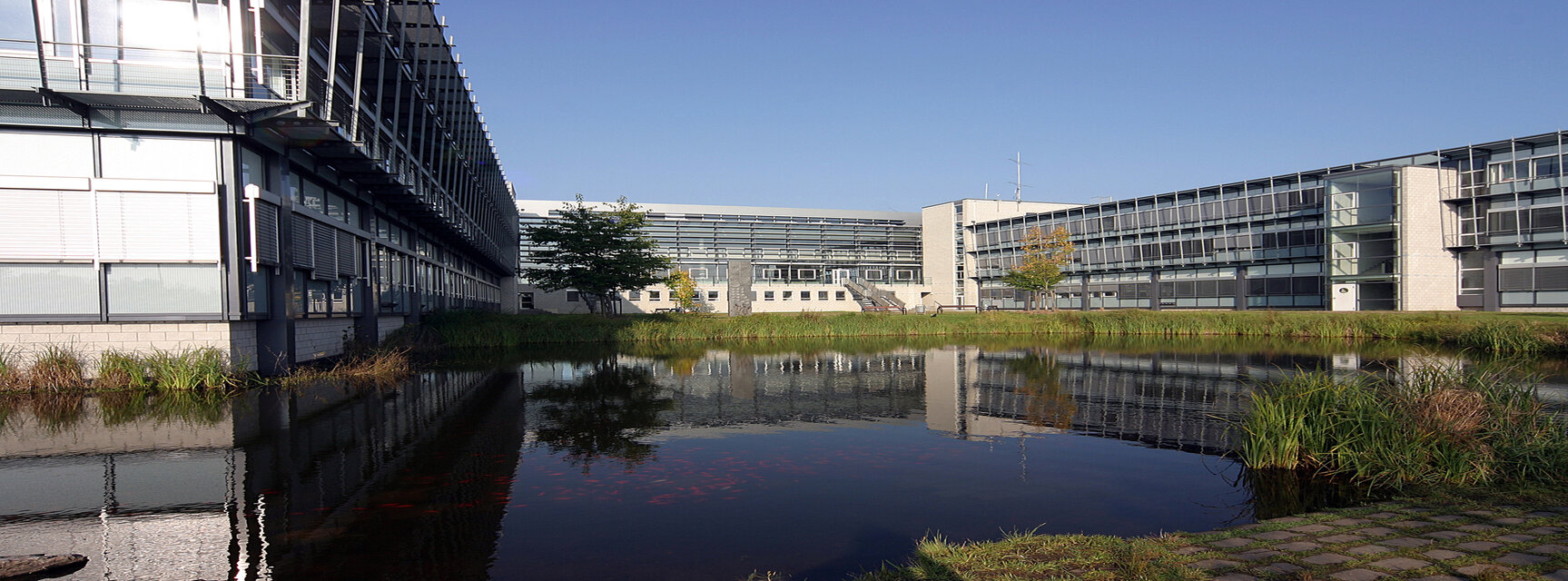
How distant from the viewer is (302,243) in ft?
55.8

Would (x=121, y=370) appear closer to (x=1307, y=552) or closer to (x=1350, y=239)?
(x=1307, y=552)

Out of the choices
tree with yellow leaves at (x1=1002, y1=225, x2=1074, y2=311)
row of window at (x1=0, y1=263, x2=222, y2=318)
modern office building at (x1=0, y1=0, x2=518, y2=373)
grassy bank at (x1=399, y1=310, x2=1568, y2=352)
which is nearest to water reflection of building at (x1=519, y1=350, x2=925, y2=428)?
modern office building at (x1=0, y1=0, x2=518, y2=373)

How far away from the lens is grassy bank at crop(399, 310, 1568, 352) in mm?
24766

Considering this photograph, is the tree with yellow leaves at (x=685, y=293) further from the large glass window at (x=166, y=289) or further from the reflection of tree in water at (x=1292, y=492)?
the reflection of tree in water at (x=1292, y=492)

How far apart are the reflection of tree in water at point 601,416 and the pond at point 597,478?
67 mm

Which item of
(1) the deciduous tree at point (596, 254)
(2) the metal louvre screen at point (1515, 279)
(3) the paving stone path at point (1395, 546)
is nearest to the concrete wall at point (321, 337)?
(1) the deciduous tree at point (596, 254)

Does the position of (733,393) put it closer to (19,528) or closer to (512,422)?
(512,422)

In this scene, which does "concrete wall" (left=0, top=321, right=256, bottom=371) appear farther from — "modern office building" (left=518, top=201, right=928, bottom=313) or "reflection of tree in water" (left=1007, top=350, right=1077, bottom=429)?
"modern office building" (left=518, top=201, right=928, bottom=313)

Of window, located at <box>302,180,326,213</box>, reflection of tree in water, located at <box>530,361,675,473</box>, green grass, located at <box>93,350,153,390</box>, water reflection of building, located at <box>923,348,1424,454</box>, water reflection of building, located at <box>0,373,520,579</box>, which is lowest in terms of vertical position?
water reflection of building, located at <box>923,348,1424,454</box>

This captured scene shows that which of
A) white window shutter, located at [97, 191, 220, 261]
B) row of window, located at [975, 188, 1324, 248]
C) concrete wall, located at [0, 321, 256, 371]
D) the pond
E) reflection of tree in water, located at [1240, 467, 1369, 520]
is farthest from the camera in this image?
row of window, located at [975, 188, 1324, 248]

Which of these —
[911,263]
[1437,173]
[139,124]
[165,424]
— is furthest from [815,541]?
[911,263]

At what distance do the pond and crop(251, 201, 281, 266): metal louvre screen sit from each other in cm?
278

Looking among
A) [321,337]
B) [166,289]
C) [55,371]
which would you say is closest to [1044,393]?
[321,337]

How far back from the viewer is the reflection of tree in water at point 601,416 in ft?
30.5
